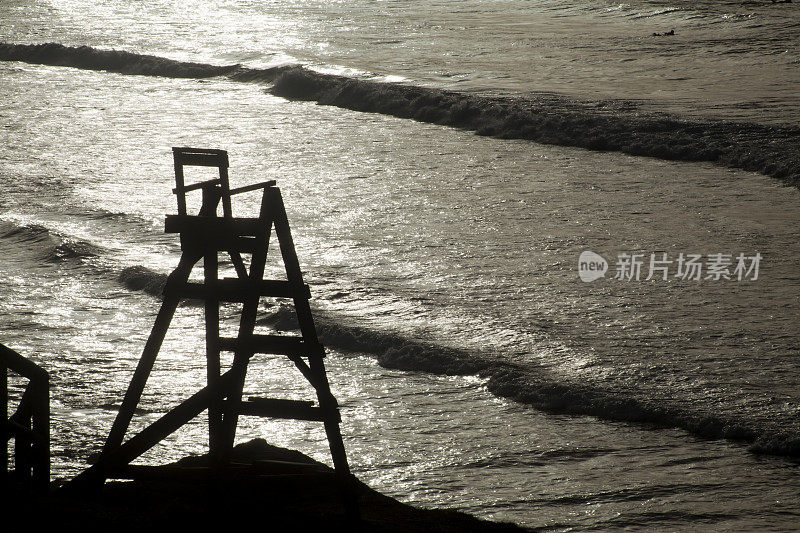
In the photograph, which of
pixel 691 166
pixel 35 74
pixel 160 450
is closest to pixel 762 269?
pixel 691 166

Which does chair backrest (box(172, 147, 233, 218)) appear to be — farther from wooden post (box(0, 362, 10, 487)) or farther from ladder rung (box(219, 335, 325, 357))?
wooden post (box(0, 362, 10, 487))

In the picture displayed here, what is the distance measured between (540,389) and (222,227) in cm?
260

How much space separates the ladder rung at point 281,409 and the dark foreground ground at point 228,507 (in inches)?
7.8

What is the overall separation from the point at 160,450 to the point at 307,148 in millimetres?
7311

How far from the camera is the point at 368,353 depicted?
6.25 meters

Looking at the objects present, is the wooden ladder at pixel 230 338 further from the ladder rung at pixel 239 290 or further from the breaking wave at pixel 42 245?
the breaking wave at pixel 42 245

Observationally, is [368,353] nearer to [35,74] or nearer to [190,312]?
[190,312]

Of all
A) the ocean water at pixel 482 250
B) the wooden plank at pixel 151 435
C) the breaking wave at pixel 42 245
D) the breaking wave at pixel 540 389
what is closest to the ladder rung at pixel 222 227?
the wooden plank at pixel 151 435

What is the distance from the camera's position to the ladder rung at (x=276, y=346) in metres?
3.41

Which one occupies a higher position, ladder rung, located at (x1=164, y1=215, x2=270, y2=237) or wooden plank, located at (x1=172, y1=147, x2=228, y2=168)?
wooden plank, located at (x1=172, y1=147, x2=228, y2=168)
